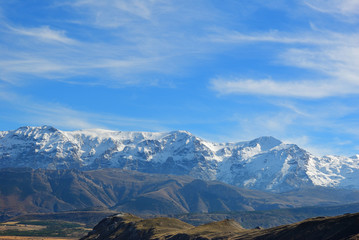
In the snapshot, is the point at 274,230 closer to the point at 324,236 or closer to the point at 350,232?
the point at 324,236

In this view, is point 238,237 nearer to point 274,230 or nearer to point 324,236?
point 274,230

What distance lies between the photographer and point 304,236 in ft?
509

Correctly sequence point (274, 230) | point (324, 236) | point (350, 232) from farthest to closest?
1. point (274, 230)
2. point (324, 236)
3. point (350, 232)

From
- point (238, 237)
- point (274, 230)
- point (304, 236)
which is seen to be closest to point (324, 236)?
point (304, 236)

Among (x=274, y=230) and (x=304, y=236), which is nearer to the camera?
(x=304, y=236)

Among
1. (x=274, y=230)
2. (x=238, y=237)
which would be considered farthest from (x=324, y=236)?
(x=238, y=237)

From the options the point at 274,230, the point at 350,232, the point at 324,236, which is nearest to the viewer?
the point at 350,232

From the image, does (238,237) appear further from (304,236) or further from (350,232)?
(350,232)

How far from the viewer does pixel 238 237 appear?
630ft

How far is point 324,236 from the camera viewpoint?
485 ft

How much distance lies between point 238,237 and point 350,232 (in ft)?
201

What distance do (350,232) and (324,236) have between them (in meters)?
11.2

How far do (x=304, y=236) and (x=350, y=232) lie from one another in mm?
19742

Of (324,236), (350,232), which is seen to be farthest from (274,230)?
(350,232)
